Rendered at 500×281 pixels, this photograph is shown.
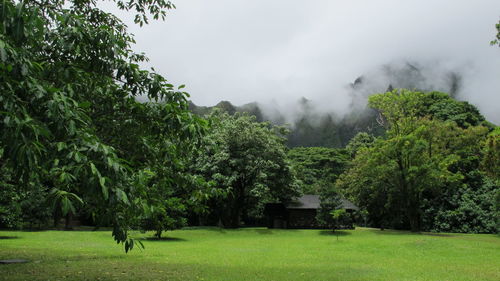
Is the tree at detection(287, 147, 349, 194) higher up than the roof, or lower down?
higher up

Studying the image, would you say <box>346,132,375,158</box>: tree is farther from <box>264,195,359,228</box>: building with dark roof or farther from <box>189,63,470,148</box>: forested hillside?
<box>264,195,359,228</box>: building with dark roof

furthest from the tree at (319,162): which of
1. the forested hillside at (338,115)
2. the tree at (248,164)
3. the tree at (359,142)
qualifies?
the tree at (248,164)

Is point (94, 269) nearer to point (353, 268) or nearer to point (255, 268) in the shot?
point (255, 268)

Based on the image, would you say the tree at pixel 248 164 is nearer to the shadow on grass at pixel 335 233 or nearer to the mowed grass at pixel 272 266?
the shadow on grass at pixel 335 233

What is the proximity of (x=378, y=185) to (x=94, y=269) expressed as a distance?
28.4 metres

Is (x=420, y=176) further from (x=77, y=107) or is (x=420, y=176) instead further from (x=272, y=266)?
(x=77, y=107)

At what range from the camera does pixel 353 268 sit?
43.1 feet

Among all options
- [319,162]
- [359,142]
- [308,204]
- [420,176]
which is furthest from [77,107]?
[359,142]

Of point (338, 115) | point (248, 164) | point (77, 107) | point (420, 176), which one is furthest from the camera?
point (338, 115)

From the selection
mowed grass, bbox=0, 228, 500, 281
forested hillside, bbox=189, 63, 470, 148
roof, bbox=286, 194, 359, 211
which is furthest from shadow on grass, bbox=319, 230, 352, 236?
forested hillside, bbox=189, 63, 470, 148

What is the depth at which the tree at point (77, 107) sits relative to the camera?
360 centimetres

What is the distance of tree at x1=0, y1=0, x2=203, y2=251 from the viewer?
360cm

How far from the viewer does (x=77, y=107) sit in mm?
4246

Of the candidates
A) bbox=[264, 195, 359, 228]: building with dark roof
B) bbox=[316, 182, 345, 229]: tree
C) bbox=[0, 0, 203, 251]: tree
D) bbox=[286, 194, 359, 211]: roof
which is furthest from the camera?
bbox=[264, 195, 359, 228]: building with dark roof
